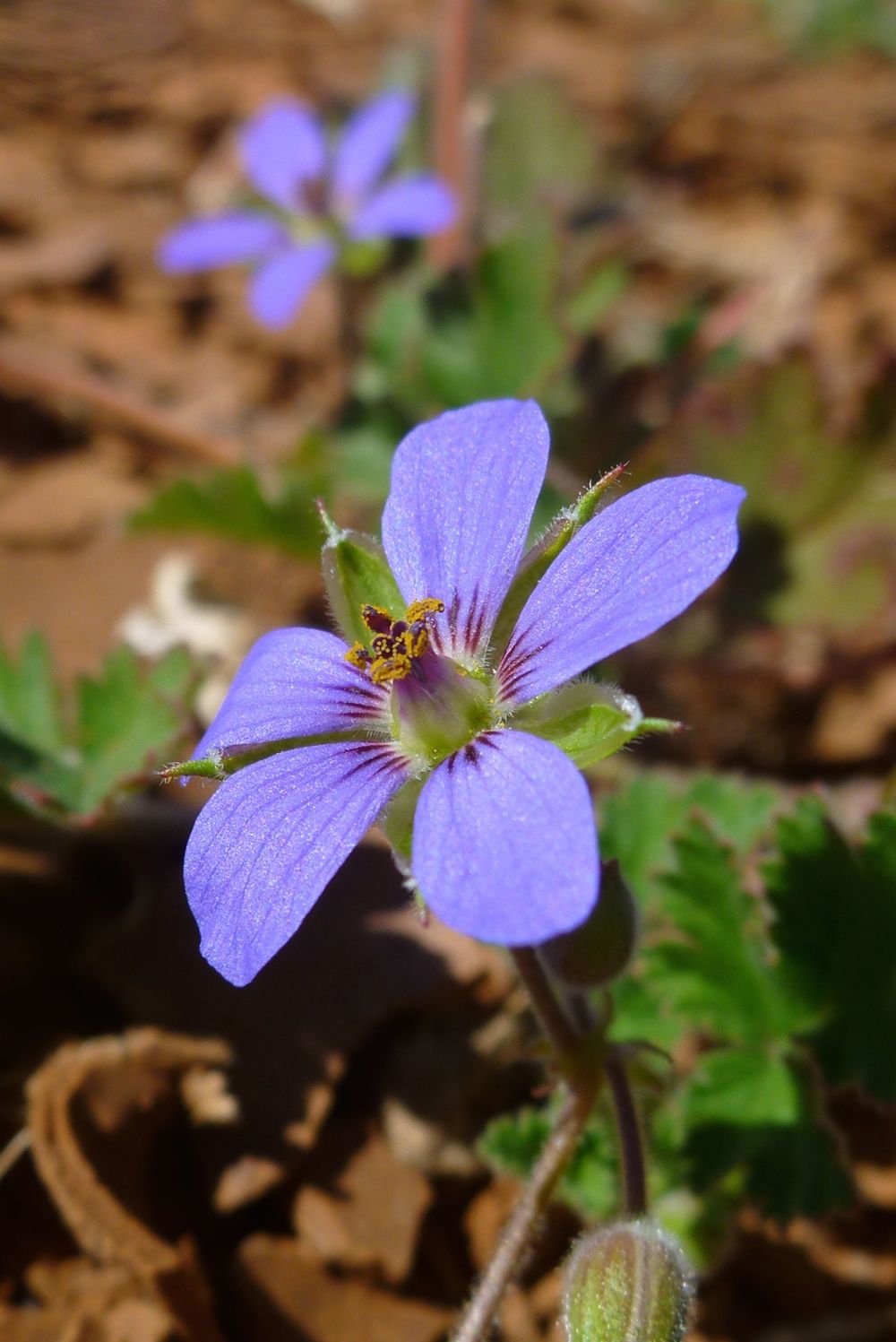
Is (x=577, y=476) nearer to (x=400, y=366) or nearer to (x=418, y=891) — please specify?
(x=400, y=366)

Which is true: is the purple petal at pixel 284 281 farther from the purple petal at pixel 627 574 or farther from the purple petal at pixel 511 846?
the purple petal at pixel 511 846

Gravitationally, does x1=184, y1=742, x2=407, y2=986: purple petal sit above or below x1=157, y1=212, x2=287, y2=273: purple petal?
below

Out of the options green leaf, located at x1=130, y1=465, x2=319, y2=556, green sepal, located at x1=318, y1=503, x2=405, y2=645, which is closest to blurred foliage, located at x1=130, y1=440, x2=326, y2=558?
green leaf, located at x1=130, y1=465, x2=319, y2=556

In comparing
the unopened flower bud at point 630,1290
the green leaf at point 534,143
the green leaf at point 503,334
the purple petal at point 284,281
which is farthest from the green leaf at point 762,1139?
the green leaf at point 534,143

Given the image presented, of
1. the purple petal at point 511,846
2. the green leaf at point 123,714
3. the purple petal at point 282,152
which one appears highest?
the purple petal at point 282,152

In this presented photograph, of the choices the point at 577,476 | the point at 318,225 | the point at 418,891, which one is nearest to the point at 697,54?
the point at 318,225

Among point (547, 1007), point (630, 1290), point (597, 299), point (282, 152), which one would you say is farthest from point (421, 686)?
point (282, 152)

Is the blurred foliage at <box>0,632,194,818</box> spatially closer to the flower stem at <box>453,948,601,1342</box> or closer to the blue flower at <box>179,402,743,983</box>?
the blue flower at <box>179,402,743,983</box>
